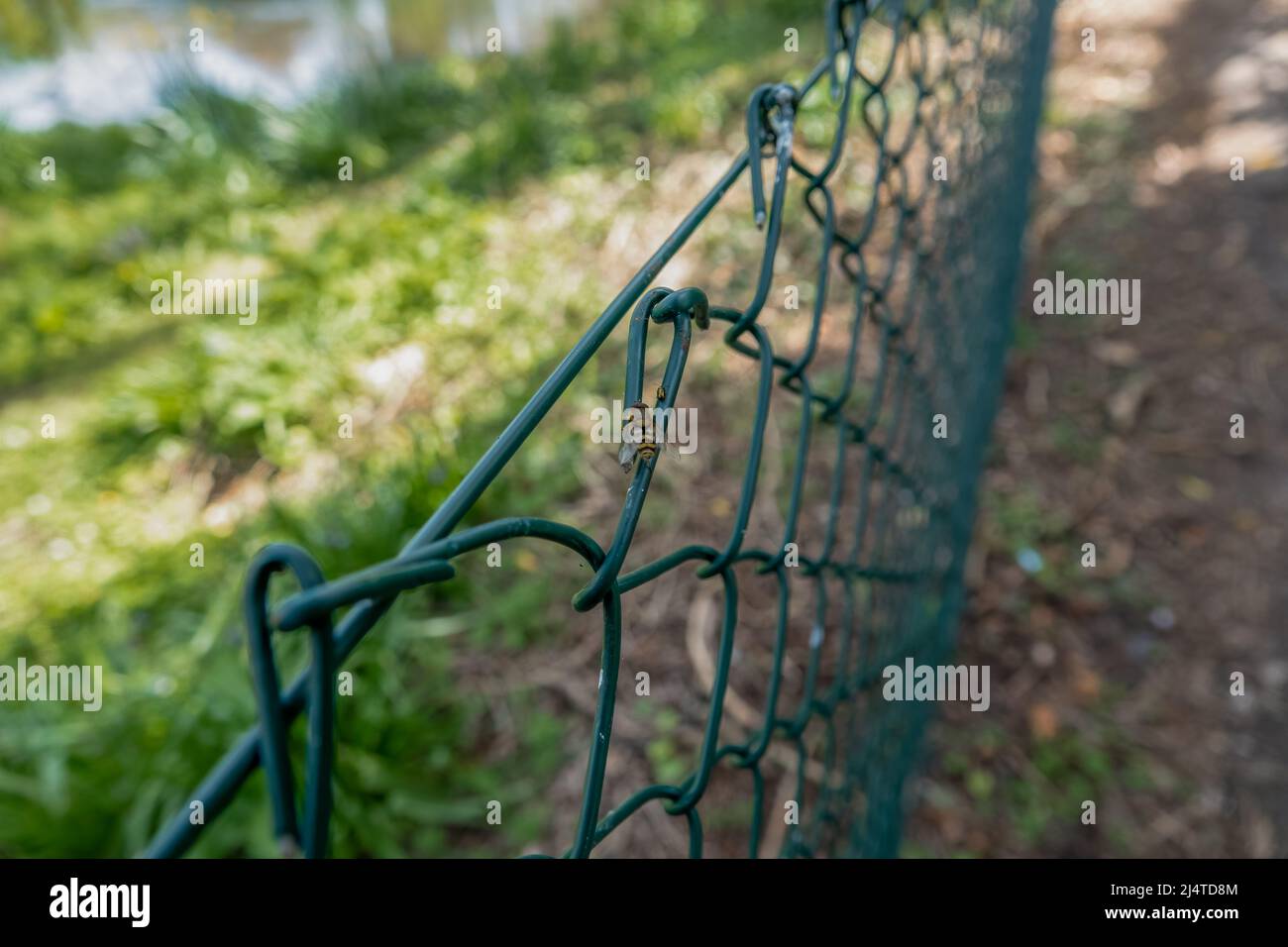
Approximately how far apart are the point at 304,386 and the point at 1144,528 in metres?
3.17

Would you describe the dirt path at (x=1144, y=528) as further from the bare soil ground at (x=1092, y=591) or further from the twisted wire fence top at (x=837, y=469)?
the twisted wire fence top at (x=837, y=469)

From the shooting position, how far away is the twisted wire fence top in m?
0.36

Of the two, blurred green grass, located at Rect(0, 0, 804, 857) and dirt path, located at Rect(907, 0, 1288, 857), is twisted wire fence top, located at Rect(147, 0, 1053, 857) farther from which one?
blurred green grass, located at Rect(0, 0, 804, 857)

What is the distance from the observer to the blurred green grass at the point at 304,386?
1.91 metres

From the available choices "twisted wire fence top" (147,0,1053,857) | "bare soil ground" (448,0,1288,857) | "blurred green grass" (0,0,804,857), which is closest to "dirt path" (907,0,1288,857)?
"bare soil ground" (448,0,1288,857)

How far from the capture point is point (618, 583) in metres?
0.49

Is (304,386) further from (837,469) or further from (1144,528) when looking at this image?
(1144,528)

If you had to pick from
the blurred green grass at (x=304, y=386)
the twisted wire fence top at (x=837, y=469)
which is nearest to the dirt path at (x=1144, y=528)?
the twisted wire fence top at (x=837, y=469)

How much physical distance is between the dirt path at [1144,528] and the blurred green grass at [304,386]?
1.26 m

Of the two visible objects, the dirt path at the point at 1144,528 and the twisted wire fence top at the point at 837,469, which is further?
the dirt path at the point at 1144,528

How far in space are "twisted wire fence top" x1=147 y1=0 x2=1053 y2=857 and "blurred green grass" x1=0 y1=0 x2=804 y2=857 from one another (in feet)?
1.97

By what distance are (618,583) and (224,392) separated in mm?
3262

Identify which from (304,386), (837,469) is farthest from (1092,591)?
(304,386)
